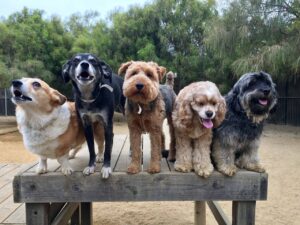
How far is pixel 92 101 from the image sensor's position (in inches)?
102

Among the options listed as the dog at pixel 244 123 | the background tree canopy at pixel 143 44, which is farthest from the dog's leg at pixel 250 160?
the background tree canopy at pixel 143 44

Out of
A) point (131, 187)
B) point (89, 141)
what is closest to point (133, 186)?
point (131, 187)

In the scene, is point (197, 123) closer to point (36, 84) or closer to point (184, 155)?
point (184, 155)

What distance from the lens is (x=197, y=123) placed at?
2.66 m

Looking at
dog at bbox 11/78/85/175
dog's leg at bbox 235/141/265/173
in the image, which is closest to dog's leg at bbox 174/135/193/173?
dog's leg at bbox 235/141/265/173

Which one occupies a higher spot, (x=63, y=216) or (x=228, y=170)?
(x=228, y=170)

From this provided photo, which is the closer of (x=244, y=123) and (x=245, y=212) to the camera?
(x=244, y=123)

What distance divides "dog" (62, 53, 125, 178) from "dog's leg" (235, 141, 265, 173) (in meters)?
1.05

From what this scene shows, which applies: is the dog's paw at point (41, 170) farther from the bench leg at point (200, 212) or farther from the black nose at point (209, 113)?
the bench leg at point (200, 212)

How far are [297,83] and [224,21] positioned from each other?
535 cm

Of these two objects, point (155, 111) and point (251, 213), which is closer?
point (155, 111)

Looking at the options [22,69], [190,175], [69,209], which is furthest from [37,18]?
[190,175]

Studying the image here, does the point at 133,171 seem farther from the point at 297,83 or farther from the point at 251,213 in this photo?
the point at 297,83

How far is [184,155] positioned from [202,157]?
0.14 metres
